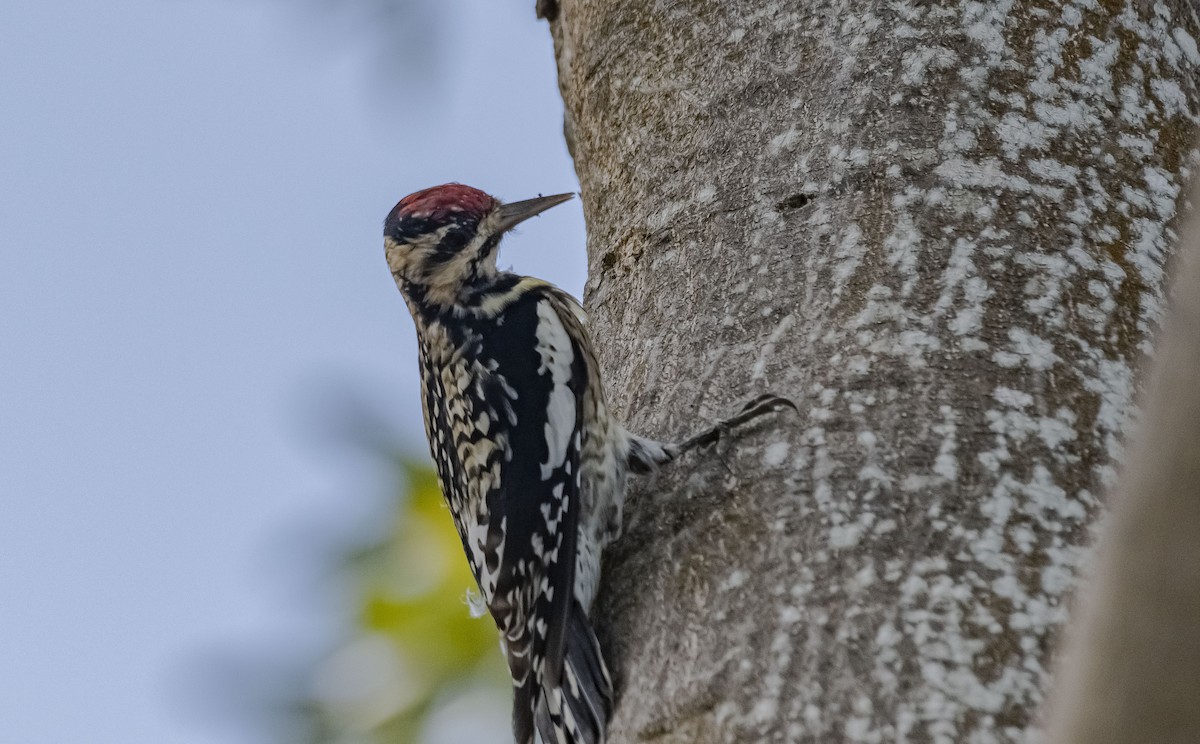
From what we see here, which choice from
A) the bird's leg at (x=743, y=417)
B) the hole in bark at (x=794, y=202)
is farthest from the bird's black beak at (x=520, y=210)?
the bird's leg at (x=743, y=417)

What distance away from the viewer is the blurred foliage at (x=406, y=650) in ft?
12.7

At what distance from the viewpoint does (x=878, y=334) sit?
2.00m

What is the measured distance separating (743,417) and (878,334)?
0.83 ft

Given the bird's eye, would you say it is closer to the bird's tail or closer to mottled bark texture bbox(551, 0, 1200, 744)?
mottled bark texture bbox(551, 0, 1200, 744)

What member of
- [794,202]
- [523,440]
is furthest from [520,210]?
[794,202]

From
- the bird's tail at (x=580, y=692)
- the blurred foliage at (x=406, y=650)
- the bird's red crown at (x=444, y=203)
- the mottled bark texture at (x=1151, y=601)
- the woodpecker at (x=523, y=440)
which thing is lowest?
the blurred foliage at (x=406, y=650)

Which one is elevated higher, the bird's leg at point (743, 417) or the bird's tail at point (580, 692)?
the bird's leg at point (743, 417)

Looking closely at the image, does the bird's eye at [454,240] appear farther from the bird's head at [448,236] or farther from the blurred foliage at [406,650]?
the blurred foliage at [406,650]

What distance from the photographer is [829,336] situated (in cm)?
205

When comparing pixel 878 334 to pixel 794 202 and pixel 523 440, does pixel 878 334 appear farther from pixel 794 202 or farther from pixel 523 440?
pixel 523 440

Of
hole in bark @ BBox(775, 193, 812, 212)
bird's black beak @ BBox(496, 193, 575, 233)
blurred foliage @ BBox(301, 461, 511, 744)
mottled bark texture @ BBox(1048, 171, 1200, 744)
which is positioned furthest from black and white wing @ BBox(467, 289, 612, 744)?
blurred foliage @ BBox(301, 461, 511, 744)

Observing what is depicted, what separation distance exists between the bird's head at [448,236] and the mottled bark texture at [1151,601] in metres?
1.97

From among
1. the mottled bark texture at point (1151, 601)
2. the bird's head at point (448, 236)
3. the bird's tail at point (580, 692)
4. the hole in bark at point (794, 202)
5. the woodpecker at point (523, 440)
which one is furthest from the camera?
the bird's head at point (448, 236)

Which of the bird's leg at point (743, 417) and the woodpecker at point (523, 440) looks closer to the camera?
the bird's leg at point (743, 417)
